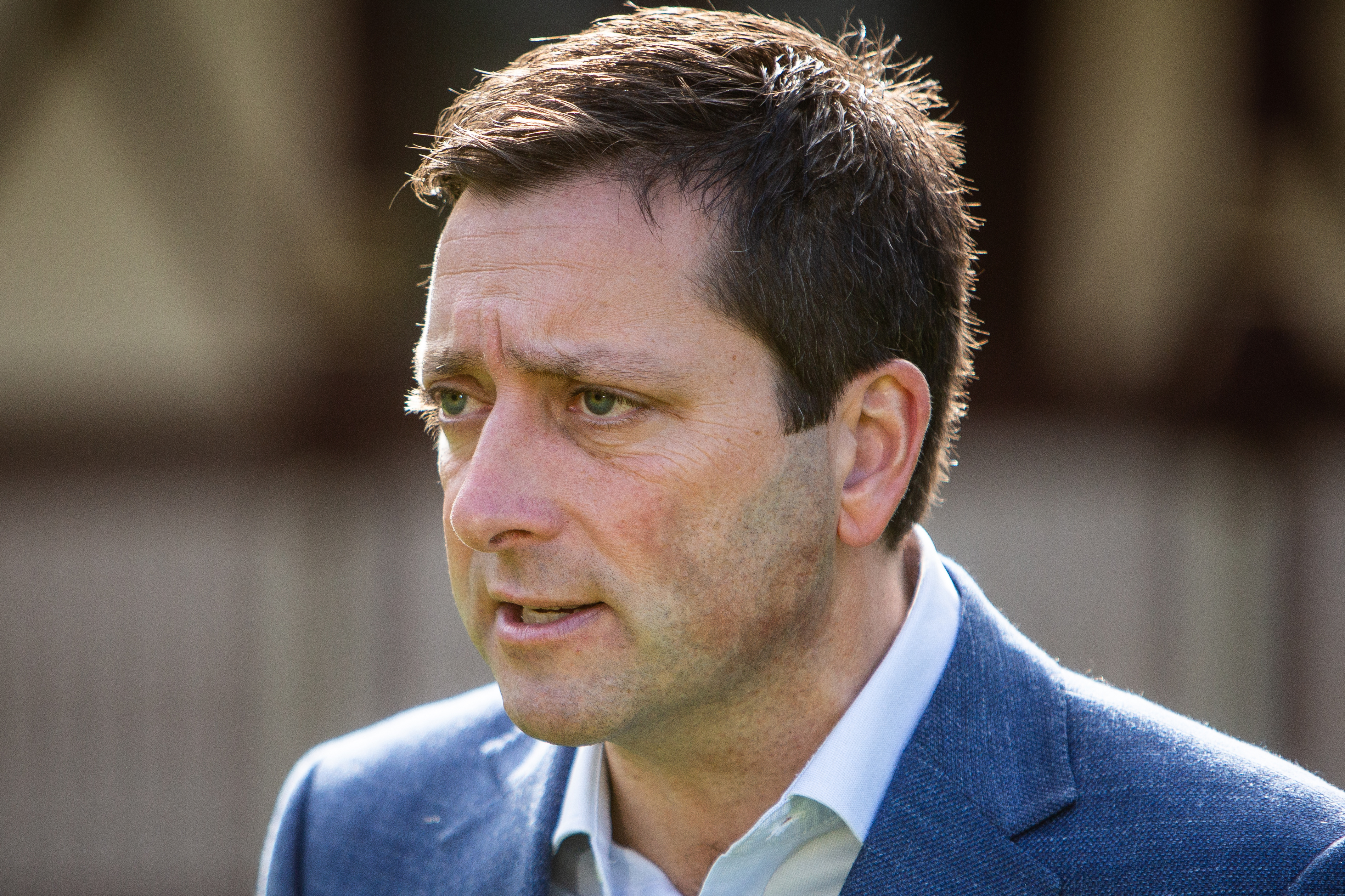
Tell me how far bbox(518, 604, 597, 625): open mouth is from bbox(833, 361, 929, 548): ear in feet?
1.46

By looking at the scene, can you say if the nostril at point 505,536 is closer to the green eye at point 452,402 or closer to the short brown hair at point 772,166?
the green eye at point 452,402

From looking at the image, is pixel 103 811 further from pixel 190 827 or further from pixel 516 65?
pixel 516 65

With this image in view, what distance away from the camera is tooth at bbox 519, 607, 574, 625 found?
1908mm

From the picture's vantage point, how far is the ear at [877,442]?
81.1 inches

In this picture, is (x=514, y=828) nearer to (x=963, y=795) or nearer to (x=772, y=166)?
(x=963, y=795)

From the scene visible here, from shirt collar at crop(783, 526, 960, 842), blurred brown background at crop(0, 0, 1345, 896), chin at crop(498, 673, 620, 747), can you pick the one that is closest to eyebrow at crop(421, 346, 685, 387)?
chin at crop(498, 673, 620, 747)

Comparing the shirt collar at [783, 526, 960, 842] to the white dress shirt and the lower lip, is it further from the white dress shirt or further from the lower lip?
the lower lip

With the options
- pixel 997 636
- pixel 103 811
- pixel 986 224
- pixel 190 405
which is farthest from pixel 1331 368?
pixel 103 811

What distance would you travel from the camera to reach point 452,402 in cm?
210

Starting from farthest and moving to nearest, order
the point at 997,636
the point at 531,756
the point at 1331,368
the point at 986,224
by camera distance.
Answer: the point at 986,224 → the point at 1331,368 → the point at 531,756 → the point at 997,636

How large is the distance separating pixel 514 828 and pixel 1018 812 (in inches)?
33.9

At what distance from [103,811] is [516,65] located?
438 cm

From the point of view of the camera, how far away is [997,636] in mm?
2133

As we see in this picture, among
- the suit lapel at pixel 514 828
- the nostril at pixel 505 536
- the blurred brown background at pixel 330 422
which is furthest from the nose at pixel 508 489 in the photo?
the blurred brown background at pixel 330 422
